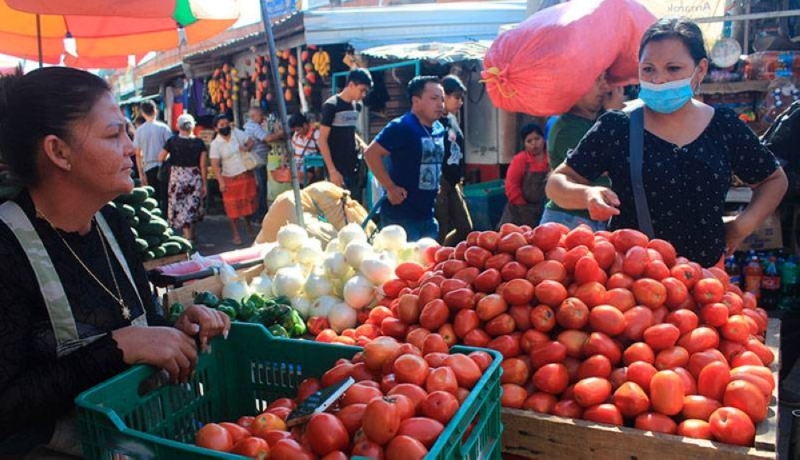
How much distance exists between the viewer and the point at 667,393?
1781mm

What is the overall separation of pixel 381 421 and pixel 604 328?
0.97 m

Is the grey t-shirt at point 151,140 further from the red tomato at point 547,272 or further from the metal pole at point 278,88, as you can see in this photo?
the red tomato at point 547,272

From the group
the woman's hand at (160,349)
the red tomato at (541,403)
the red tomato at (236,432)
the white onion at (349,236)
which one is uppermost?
the woman's hand at (160,349)

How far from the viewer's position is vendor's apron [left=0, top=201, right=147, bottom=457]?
1.61 metres

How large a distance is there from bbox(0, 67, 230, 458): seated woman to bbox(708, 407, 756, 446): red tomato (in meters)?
1.42

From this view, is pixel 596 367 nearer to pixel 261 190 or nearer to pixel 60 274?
pixel 60 274

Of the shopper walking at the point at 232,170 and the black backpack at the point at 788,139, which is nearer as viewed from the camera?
the black backpack at the point at 788,139

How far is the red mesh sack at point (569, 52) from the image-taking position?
4.18 m

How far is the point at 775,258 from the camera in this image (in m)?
5.71

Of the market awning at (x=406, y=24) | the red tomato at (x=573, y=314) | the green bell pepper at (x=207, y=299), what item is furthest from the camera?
the market awning at (x=406, y=24)

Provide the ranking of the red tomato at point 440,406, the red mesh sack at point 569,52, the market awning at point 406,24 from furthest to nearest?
the market awning at point 406,24, the red mesh sack at point 569,52, the red tomato at point 440,406

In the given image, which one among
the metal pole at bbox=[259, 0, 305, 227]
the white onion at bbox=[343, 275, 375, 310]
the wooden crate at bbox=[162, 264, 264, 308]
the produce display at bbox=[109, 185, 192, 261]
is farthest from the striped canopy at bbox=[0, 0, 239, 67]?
the white onion at bbox=[343, 275, 375, 310]

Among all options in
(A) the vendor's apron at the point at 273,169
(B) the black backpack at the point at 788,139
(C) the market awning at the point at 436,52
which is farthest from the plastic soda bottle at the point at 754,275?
(A) the vendor's apron at the point at 273,169

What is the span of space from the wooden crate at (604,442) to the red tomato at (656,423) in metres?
0.03
